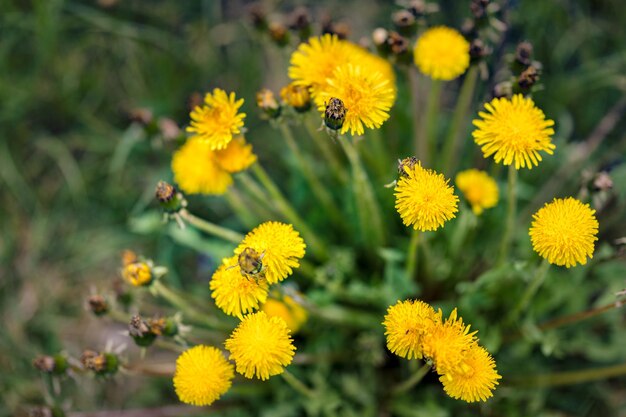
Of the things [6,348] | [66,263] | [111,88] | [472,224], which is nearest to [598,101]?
[472,224]

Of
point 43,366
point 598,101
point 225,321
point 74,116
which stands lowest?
point 43,366

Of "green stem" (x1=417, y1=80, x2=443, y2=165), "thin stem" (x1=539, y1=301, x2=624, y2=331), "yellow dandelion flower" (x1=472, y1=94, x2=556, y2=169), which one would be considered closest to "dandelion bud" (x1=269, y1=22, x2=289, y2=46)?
"green stem" (x1=417, y1=80, x2=443, y2=165)

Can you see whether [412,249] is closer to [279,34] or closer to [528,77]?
[528,77]

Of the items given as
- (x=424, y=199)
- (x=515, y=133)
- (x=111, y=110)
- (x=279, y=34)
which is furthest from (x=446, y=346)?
(x=111, y=110)

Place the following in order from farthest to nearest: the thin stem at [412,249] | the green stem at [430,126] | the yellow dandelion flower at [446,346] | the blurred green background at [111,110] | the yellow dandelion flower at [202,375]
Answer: the blurred green background at [111,110], the green stem at [430,126], the thin stem at [412,249], the yellow dandelion flower at [202,375], the yellow dandelion flower at [446,346]

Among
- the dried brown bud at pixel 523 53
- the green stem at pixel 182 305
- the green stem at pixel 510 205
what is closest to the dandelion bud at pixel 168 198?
the green stem at pixel 182 305

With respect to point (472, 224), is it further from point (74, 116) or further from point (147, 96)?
point (74, 116)

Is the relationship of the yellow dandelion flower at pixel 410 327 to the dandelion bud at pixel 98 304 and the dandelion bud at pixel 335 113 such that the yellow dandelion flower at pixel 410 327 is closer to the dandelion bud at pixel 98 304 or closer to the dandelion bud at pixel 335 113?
the dandelion bud at pixel 335 113
